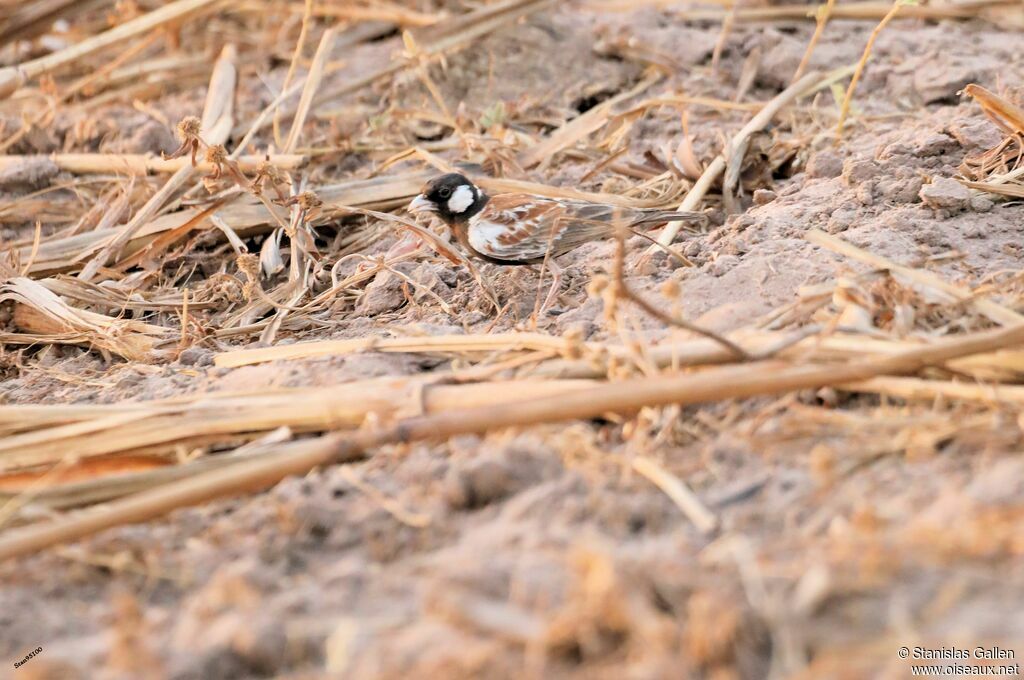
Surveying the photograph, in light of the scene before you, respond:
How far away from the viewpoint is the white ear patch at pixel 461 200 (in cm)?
537

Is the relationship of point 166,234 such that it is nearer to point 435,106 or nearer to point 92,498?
point 435,106

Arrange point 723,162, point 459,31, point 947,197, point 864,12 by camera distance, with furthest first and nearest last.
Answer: point 864,12, point 459,31, point 723,162, point 947,197

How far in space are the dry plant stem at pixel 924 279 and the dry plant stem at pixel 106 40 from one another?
178 inches

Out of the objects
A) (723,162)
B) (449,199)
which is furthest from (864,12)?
(449,199)

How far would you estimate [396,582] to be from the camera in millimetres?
2604

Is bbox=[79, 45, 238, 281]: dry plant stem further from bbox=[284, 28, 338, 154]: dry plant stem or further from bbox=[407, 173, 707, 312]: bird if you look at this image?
bbox=[407, 173, 707, 312]: bird

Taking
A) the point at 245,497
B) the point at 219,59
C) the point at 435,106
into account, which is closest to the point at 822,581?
the point at 245,497

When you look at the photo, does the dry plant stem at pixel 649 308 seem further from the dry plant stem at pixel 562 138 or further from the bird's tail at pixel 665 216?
the dry plant stem at pixel 562 138

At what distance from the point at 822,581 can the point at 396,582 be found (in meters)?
0.91

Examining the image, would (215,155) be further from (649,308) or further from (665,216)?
(649,308)

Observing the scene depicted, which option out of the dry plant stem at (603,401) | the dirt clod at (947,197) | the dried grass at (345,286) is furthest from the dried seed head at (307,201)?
the dirt clod at (947,197)

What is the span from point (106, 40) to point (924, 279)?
5.39 metres

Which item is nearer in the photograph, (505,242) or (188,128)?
(188,128)

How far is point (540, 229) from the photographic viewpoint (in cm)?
523
